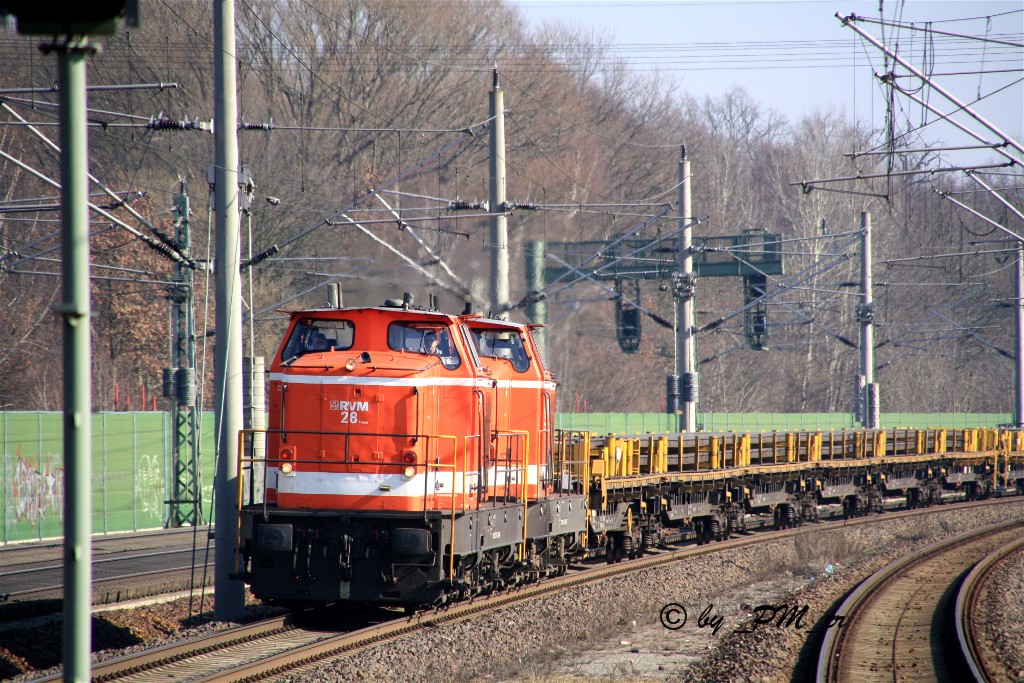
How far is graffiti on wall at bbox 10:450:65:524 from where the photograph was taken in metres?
22.0

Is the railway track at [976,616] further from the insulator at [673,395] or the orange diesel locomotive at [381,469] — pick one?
the insulator at [673,395]

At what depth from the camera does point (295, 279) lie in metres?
34.7

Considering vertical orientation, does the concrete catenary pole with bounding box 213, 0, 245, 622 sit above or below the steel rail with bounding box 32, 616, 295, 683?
above

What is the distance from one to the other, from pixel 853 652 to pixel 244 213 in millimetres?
8822

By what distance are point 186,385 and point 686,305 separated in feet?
38.8

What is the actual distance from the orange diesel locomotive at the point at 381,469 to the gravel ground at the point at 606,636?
2.27ft

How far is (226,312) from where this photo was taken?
1226 centimetres

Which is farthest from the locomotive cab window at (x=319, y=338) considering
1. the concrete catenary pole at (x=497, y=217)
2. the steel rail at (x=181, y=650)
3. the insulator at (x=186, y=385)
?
the insulator at (x=186, y=385)

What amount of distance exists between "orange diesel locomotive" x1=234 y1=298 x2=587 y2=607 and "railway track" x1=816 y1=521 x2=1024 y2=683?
12.7 ft

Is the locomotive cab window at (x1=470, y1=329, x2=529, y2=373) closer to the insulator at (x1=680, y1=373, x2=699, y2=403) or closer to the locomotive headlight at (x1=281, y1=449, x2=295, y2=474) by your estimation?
the locomotive headlight at (x1=281, y1=449, x2=295, y2=474)

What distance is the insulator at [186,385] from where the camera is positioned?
22.5 m

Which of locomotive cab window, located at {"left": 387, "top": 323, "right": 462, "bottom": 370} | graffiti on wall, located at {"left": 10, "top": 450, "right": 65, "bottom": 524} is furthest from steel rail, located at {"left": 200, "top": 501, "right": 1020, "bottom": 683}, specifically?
graffiti on wall, located at {"left": 10, "top": 450, "right": 65, "bottom": 524}

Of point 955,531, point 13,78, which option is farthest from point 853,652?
point 13,78

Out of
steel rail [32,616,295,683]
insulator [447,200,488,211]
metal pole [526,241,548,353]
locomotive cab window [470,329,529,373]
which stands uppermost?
insulator [447,200,488,211]
